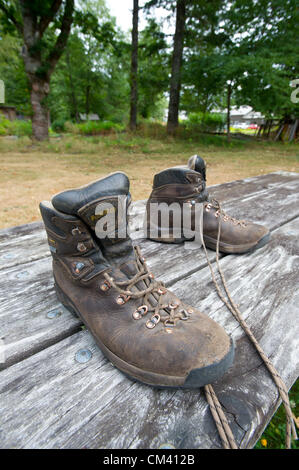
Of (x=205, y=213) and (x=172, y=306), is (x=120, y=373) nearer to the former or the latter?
(x=172, y=306)

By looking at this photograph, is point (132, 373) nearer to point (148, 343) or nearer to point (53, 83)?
point (148, 343)

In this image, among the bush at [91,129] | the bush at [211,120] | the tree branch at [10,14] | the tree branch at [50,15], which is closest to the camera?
the tree branch at [50,15]

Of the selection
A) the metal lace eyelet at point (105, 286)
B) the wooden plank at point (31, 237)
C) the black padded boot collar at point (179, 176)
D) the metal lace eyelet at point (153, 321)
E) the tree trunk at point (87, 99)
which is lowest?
the wooden plank at point (31, 237)

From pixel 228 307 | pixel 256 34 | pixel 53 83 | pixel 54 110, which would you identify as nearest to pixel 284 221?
pixel 228 307

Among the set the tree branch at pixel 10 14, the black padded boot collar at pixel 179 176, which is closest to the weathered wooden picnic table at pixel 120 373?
the black padded boot collar at pixel 179 176

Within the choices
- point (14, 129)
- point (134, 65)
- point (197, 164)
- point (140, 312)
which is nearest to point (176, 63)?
point (134, 65)

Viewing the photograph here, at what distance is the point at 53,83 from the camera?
82.0ft

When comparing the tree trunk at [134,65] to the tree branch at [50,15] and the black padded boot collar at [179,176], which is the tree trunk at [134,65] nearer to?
the tree branch at [50,15]

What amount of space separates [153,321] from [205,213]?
3.12 feet

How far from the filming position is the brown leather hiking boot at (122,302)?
72 cm

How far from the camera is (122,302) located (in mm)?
852

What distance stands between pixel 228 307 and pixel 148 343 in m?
0.44

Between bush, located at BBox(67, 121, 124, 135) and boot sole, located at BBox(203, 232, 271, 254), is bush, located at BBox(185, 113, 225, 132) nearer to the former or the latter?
bush, located at BBox(67, 121, 124, 135)

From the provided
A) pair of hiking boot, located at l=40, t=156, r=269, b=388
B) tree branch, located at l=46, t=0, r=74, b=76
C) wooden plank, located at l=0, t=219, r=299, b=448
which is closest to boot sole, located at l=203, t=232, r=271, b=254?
wooden plank, located at l=0, t=219, r=299, b=448
